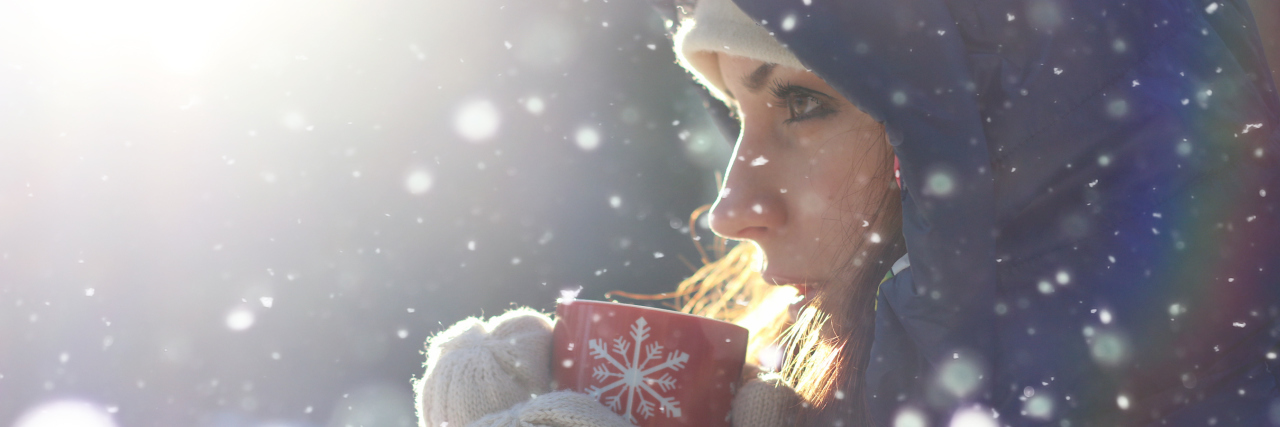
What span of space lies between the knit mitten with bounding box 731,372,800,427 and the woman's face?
9cm

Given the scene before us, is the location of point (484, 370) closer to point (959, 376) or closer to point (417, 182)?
point (959, 376)

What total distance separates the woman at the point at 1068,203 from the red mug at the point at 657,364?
0.13m

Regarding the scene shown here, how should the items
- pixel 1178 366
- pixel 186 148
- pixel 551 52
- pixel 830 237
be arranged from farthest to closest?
pixel 186 148, pixel 551 52, pixel 830 237, pixel 1178 366

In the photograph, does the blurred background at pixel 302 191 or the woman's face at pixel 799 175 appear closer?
the woman's face at pixel 799 175

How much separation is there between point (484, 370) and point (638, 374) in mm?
127

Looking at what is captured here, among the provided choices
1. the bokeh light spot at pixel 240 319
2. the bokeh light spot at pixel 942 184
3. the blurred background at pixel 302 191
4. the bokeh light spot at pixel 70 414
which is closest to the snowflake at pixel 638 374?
the bokeh light spot at pixel 942 184

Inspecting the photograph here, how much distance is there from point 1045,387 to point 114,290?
2454 millimetres

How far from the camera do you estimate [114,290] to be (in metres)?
2.07

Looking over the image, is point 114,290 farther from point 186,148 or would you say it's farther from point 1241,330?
point 1241,330

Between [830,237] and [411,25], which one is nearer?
[830,237]

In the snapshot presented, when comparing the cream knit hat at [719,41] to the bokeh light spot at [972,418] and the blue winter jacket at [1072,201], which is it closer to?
the blue winter jacket at [1072,201]

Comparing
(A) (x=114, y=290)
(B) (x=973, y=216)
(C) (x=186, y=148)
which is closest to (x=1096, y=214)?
(B) (x=973, y=216)

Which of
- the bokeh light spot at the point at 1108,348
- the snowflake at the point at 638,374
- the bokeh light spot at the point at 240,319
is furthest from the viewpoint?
the bokeh light spot at the point at 240,319

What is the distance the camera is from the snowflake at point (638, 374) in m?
0.52
